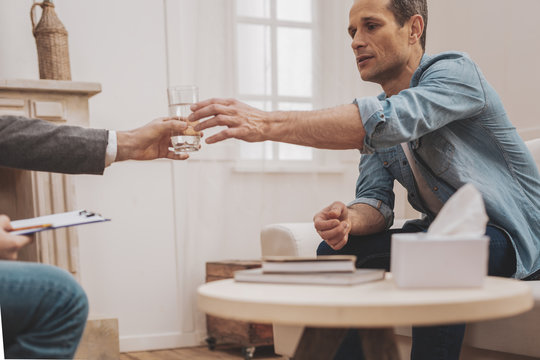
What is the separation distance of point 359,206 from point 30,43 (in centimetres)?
162

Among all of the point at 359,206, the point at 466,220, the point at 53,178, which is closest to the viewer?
the point at 466,220

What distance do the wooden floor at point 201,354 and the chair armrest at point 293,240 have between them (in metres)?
0.82

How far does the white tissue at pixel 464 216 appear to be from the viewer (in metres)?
0.80

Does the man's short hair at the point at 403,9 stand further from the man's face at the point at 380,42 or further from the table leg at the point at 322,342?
the table leg at the point at 322,342

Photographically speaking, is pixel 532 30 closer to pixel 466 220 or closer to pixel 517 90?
pixel 517 90

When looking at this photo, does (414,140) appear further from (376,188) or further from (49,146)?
(49,146)

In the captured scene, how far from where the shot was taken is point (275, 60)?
9.37 feet

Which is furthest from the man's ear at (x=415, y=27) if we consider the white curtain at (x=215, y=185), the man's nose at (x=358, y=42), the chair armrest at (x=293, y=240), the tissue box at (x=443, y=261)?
the white curtain at (x=215, y=185)

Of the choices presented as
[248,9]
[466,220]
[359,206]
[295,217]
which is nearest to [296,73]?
[248,9]

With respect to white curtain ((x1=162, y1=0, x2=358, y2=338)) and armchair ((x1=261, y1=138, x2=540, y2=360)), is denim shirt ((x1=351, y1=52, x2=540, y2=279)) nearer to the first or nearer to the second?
armchair ((x1=261, y1=138, x2=540, y2=360))

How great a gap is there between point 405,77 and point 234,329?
1311 mm

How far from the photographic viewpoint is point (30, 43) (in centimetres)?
244

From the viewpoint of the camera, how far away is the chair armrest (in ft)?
5.60

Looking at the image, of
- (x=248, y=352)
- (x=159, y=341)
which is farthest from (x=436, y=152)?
(x=159, y=341)
